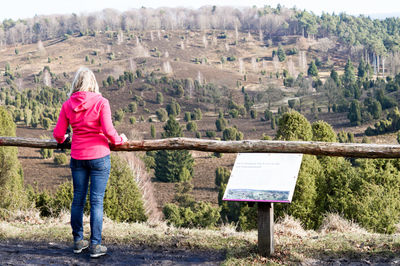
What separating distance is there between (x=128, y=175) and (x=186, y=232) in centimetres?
1575

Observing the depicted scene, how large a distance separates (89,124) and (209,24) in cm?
13896

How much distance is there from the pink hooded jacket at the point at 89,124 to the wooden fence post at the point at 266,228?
1.61 m

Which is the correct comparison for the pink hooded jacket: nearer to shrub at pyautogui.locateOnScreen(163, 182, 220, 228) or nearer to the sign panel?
the sign panel

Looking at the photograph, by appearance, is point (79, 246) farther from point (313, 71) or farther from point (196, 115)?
point (313, 71)

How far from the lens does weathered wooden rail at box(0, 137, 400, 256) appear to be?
4.67 m

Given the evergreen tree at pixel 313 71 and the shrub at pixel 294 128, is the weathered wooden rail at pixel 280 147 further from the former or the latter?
the evergreen tree at pixel 313 71

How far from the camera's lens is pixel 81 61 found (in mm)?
104062

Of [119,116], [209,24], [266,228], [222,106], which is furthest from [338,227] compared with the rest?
[209,24]

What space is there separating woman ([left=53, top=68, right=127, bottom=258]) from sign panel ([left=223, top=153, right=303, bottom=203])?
1247 millimetres

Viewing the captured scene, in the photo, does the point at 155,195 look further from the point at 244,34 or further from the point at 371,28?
the point at 371,28

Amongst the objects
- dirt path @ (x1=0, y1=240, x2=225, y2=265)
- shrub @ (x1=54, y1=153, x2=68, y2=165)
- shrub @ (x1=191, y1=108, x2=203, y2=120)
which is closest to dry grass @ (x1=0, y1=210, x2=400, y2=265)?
dirt path @ (x1=0, y1=240, x2=225, y2=265)

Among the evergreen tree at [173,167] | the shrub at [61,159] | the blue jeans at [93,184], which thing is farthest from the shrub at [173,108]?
the blue jeans at [93,184]

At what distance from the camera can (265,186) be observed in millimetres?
4609

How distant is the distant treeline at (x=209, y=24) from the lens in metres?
132
